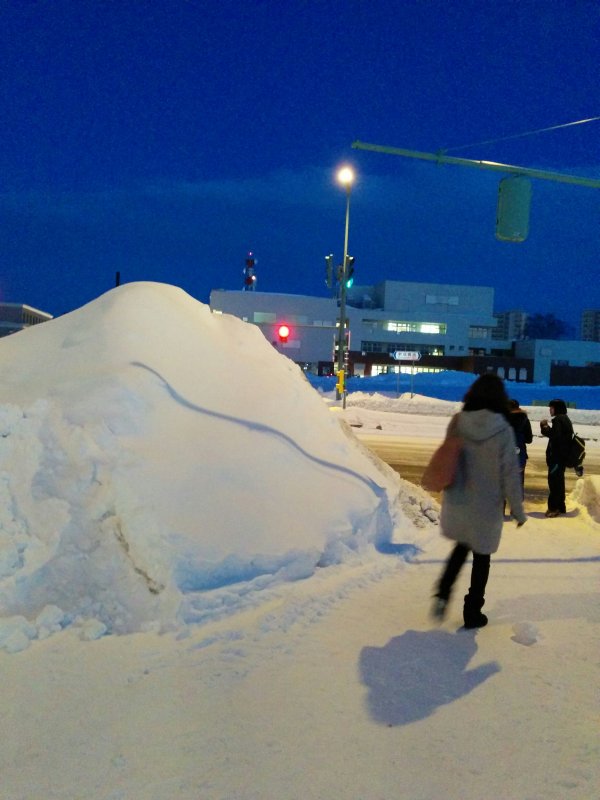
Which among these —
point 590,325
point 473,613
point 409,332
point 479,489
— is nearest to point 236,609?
point 473,613

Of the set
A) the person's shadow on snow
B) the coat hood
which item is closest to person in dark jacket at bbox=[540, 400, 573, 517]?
the coat hood

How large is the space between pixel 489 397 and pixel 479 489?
0.66 meters

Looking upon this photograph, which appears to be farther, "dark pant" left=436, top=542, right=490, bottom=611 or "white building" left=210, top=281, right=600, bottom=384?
"white building" left=210, top=281, right=600, bottom=384

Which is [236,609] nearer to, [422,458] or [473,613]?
[473,613]

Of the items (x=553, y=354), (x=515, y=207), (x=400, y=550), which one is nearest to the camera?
(x=400, y=550)

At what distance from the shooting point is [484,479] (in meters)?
4.29

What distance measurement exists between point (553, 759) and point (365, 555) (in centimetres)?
308

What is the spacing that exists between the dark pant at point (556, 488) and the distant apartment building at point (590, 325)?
567ft

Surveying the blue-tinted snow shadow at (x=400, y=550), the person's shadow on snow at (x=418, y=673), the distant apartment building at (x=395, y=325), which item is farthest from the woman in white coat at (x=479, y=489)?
the distant apartment building at (x=395, y=325)

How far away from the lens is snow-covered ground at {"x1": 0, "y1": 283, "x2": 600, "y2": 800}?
9.23 ft

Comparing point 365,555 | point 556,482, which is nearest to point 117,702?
point 365,555

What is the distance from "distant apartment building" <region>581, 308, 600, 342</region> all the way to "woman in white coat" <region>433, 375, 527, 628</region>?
17769 cm

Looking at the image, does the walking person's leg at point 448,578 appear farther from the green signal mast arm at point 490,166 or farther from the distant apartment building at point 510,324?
the distant apartment building at point 510,324

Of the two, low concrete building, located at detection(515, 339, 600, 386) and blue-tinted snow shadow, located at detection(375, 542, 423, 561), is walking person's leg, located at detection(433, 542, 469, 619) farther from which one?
low concrete building, located at detection(515, 339, 600, 386)
